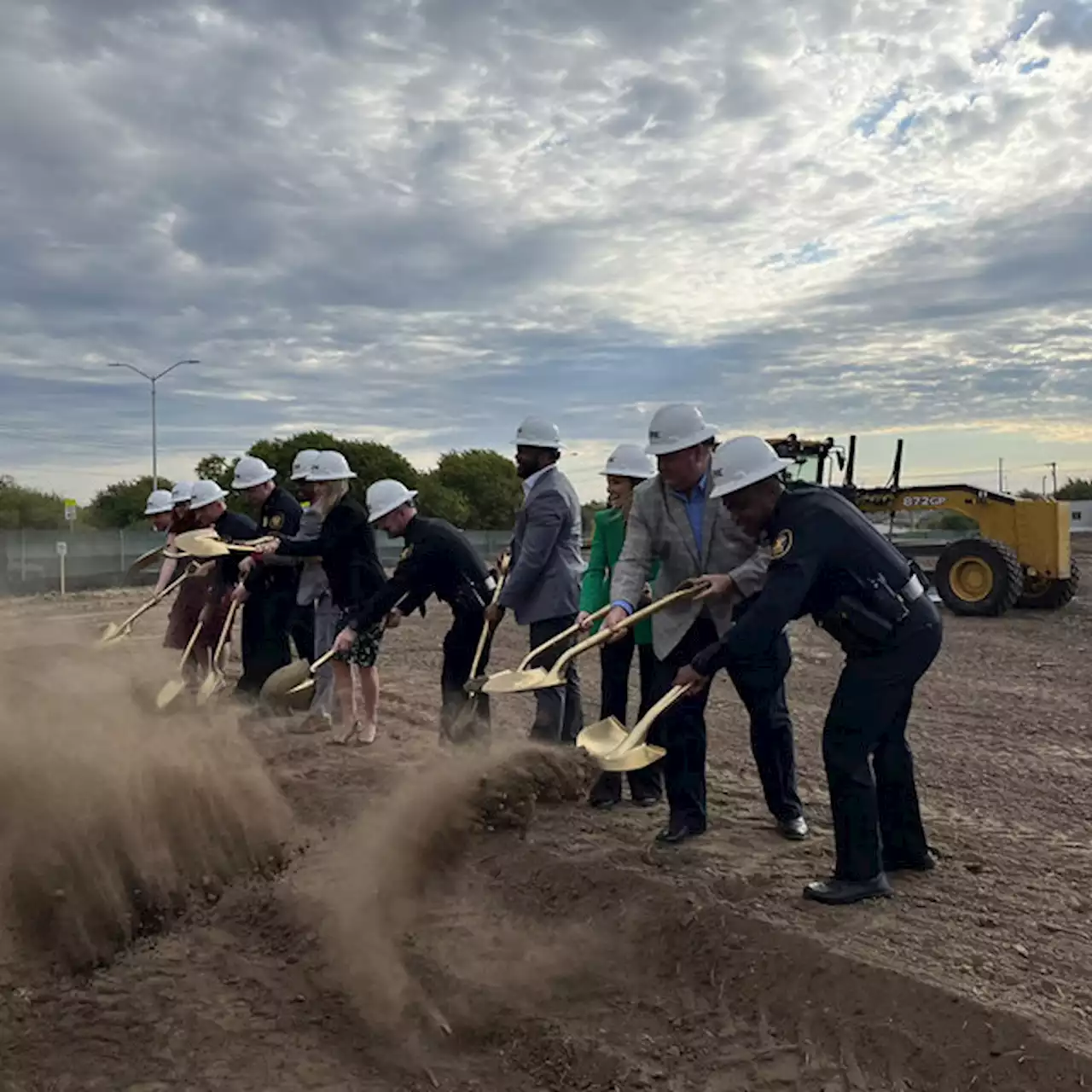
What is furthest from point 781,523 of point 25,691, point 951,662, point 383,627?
point 951,662

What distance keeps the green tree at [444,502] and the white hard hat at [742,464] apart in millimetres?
38614

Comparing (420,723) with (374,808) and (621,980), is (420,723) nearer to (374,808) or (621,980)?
(374,808)

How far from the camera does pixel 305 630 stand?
8.82 metres

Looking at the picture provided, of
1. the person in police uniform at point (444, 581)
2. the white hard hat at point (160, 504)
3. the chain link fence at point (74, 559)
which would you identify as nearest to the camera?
the person in police uniform at point (444, 581)

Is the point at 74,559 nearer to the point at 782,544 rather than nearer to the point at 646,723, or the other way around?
the point at 646,723

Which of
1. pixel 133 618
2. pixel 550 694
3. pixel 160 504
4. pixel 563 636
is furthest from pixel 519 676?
pixel 160 504

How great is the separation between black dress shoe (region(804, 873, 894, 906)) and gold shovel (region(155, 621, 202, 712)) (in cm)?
587

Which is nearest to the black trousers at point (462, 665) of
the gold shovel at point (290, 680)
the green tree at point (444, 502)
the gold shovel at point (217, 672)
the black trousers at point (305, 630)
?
the gold shovel at point (290, 680)

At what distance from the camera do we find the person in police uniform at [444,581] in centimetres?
702

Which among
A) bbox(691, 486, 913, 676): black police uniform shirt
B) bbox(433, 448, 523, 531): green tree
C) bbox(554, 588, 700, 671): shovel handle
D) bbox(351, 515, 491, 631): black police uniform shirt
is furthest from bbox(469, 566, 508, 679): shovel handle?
bbox(433, 448, 523, 531): green tree

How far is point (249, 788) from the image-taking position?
20.2 feet

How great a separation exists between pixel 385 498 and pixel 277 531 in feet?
6.73

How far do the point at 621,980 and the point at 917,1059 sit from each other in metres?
1.10

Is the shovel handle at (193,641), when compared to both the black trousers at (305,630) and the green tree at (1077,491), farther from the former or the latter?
the green tree at (1077,491)
